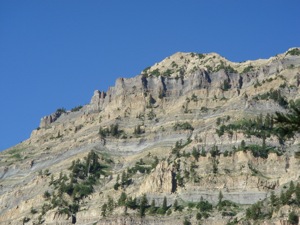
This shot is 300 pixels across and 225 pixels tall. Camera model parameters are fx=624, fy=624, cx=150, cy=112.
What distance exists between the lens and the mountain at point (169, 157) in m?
105

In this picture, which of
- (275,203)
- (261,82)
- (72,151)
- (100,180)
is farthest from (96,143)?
(275,203)

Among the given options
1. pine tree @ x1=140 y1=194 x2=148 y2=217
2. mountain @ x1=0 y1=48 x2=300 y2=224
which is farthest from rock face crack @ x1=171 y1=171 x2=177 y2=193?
pine tree @ x1=140 y1=194 x2=148 y2=217

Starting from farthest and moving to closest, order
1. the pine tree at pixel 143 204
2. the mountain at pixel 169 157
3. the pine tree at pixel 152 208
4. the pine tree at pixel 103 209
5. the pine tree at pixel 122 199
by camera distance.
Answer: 1. the pine tree at pixel 122 199
2. the pine tree at pixel 103 209
3. the mountain at pixel 169 157
4. the pine tree at pixel 152 208
5. the pine tree at pixel 143 204

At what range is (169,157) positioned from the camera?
12581cm

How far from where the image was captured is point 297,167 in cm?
10988

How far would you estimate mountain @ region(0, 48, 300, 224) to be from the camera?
344ft

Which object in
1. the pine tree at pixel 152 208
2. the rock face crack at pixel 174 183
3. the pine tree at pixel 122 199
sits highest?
the rock face crack at pixel 174 183

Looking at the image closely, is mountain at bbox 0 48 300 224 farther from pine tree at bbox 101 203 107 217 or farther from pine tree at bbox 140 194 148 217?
pine tree at bbox 101 203 107 217

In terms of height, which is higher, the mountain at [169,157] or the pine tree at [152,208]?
the mountain at [169,157]

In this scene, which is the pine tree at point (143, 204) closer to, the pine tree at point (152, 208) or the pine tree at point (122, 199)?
the pine tree at point (152, 208)

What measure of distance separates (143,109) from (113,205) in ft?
178

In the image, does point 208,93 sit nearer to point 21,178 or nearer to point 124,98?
point 124,98

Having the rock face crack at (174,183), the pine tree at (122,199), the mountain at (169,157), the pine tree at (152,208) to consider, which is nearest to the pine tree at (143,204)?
the mountain at (169,157)

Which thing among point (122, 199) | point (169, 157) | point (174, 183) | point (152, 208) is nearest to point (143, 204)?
point (152, 208)
